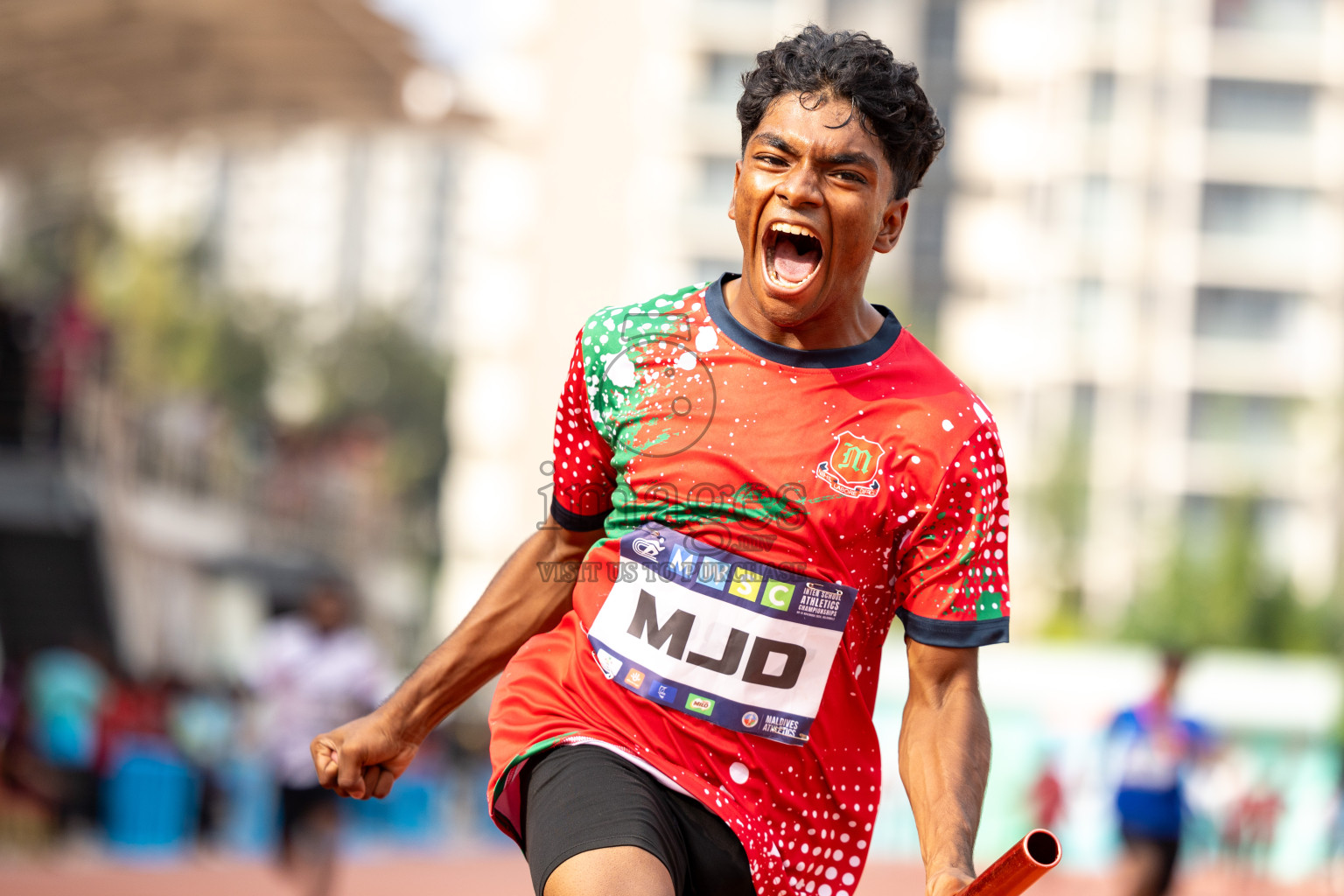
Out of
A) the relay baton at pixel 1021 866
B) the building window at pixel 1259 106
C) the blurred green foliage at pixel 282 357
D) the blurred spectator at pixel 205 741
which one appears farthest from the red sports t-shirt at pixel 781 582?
the building window at pixel 1259 106

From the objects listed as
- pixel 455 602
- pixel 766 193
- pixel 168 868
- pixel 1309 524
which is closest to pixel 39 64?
pixel 168 868

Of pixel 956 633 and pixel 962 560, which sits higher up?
pixel 962 560

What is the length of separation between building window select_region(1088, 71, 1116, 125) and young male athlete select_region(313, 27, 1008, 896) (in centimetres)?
6177

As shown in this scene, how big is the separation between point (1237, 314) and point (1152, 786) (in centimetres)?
5413

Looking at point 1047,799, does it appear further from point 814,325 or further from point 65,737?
point 814,325

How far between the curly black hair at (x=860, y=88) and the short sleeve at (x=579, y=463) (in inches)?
24.1

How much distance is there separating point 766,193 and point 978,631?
0.91m

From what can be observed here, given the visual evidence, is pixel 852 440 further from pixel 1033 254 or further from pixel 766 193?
pixel 1033 254

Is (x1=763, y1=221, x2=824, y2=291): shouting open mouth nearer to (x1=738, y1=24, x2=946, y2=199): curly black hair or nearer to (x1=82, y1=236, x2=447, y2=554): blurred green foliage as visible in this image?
(x1=738, y1=24, x2=946, y2=199): curly black hair

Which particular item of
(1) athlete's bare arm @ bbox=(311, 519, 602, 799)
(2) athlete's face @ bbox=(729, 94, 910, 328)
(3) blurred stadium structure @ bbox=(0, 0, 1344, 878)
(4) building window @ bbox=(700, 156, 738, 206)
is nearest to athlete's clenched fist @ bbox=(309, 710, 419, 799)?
(1) athlete's bare arm @ bbox=(311, 519, 602, 799)

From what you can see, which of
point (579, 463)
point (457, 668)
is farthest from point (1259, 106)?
point (457, 668)

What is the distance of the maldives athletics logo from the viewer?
3.34m

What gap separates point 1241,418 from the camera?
61.9 meters

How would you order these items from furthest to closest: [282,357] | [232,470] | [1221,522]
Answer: [282,357]
[1221,522]
[232,470]
